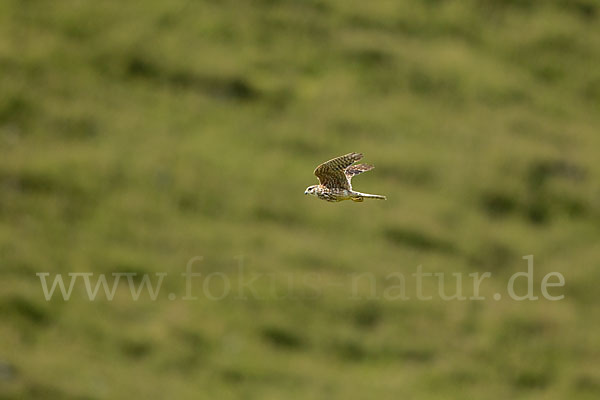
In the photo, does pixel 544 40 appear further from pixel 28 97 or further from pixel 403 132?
pixel 28 97

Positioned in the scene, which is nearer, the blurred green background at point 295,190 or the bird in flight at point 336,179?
the bird in flight at point 336,179

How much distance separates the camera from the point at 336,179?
9531 mm

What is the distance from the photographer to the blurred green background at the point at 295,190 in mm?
31953

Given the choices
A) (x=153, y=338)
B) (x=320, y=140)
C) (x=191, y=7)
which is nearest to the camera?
(x=153, y=338)

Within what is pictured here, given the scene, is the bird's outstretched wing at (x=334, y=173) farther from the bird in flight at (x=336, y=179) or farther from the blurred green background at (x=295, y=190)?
the blurred green background at (x=295, y=190)

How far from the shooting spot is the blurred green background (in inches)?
1258

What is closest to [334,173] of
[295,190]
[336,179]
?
[336,179]

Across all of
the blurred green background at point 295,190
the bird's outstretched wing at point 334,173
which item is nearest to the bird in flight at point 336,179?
the bird's outstretched wing at point 334,173

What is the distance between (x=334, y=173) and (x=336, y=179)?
86mm

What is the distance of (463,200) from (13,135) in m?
16.0

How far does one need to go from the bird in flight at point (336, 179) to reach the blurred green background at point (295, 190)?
2176 cm

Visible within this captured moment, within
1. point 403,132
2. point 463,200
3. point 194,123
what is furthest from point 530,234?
point 194,123

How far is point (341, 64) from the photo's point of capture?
1470 inches

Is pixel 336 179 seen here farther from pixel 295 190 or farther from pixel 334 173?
pixel 295 190
